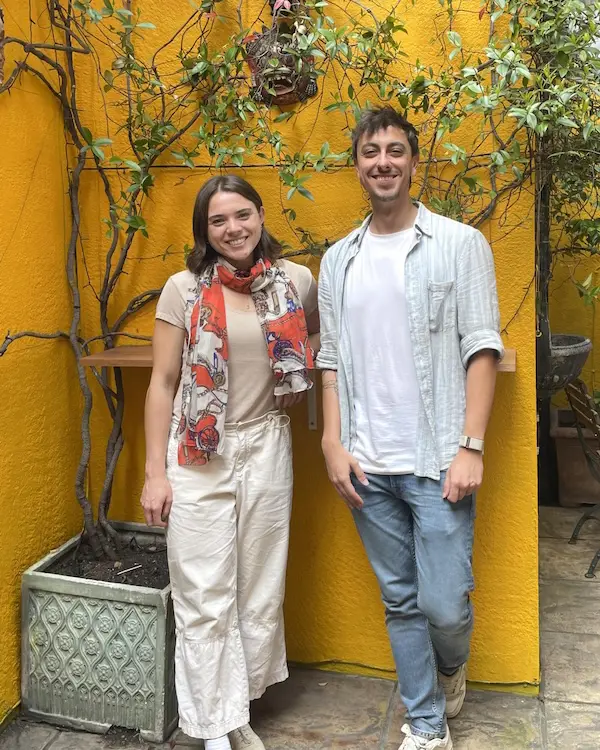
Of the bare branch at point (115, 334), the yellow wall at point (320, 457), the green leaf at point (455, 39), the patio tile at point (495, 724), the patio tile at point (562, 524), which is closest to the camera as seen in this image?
the green leaf at point (455, 39)

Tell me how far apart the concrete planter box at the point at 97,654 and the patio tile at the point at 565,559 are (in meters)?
1.88

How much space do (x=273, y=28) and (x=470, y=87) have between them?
2.33 feet

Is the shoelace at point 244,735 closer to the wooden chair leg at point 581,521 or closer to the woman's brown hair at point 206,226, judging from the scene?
the woman's brown hair at point 206,226

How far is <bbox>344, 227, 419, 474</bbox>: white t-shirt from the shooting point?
190cm

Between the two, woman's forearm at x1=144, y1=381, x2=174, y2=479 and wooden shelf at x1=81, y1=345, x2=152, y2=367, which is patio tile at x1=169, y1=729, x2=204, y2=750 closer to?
woman's forearm at x1=144, y1=381, x2=174, y2=479

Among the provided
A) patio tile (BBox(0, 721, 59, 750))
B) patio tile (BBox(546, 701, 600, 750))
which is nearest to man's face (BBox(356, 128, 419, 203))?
patio tile (BBox(546, 701, 600, 750))

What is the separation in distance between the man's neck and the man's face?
33 mm

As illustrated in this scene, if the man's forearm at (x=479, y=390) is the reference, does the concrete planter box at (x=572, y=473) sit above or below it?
below

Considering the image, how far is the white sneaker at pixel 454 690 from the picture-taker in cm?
221

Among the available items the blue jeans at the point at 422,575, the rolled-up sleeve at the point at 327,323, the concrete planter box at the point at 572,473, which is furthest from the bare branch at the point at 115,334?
the concrete planter box at the point at 572,473

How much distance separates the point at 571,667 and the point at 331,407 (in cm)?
135

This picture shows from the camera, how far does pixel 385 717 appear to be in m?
2.32

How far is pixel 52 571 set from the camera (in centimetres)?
242

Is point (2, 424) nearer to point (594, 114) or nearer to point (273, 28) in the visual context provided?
point (273, 28)
